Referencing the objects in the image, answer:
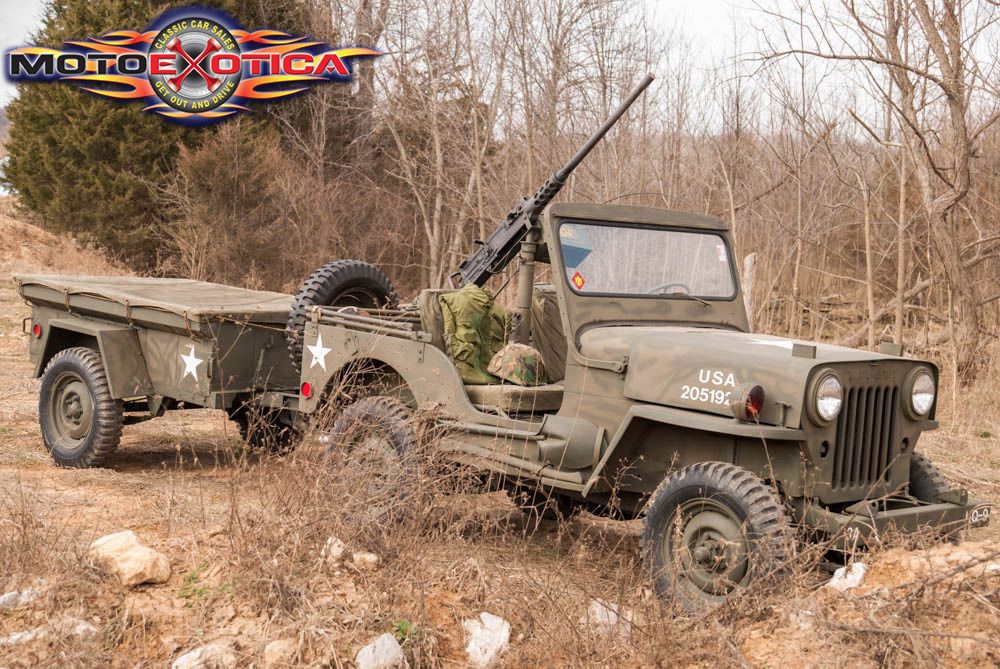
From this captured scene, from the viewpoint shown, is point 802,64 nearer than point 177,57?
Yes

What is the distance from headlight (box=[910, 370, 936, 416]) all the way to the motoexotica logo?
17242 mm

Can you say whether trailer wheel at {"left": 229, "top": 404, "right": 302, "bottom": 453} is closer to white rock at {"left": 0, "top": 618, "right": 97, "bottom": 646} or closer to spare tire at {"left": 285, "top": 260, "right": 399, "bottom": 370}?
spare tire at {"left": 285, "top": 260, "right": 399, "bottom": 370}

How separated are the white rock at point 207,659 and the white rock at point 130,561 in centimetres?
52

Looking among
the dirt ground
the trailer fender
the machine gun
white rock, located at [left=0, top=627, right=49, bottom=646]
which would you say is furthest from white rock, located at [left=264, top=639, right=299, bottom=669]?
the trailer fender

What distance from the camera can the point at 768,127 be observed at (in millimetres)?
14734

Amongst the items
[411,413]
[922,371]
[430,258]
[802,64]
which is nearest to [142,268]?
[430,258]

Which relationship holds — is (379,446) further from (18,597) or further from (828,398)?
(828,398)

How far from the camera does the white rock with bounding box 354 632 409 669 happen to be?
3.66m

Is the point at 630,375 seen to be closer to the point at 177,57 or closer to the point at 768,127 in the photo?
the point at 768,127

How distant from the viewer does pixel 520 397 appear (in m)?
5.37

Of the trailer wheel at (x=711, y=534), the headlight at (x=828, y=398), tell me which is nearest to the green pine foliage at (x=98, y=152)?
the trailer wheel at (x=711, y=534)

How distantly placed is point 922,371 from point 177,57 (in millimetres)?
17720

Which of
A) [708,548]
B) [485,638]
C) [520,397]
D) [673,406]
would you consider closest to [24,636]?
[485,638]

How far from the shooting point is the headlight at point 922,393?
4805 mm
